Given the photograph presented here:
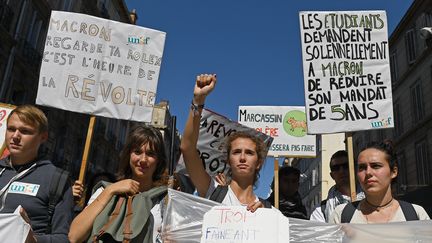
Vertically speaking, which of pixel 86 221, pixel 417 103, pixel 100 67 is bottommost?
pixel 86 221

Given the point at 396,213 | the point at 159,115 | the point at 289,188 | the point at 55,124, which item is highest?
the point at 159,115

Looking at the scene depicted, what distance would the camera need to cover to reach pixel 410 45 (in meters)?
24.2

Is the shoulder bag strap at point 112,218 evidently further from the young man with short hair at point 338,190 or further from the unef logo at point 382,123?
the unef logo at point 382,123

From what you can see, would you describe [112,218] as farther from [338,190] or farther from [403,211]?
[338,190]

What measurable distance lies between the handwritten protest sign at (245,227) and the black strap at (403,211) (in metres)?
0.47

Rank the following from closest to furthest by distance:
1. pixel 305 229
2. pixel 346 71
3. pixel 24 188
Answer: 1. pixel 24 188
2. pixel 305 229
3. pixel 346 71

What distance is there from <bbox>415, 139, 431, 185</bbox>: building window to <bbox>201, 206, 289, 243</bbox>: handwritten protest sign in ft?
67.6

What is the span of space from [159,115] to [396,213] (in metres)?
46.1

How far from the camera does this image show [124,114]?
16.4 ft

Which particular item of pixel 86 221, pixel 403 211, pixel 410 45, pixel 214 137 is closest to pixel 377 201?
pixel 403 211

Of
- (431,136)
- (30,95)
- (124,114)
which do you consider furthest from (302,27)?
(431,136)

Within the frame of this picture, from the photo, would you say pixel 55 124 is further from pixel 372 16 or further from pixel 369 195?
pixel 369 195

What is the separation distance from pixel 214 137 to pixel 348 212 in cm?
237

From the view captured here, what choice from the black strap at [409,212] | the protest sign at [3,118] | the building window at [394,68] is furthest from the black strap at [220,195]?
the building window at [394,68]
